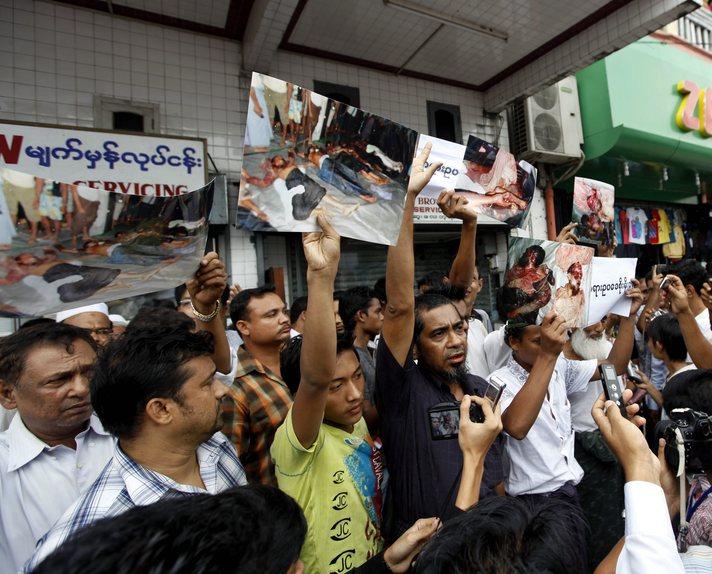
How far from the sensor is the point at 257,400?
1.85m

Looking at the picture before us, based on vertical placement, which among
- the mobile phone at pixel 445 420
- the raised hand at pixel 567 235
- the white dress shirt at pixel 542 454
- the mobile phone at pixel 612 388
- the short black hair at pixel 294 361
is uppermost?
the raised hand at pixel 567 235

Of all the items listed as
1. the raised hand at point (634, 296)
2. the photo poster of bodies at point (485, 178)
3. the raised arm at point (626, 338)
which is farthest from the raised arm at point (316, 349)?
the raised hand at point (634, 296)

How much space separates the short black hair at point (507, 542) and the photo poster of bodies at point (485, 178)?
5.42 feet

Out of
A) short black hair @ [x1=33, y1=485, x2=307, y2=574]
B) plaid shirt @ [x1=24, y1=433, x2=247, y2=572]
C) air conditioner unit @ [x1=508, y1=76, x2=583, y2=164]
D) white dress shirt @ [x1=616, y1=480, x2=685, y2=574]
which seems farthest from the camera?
air conditioner unit @ [x1=508, y1=76, x2=583, y2=164]

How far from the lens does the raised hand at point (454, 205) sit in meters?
2.15

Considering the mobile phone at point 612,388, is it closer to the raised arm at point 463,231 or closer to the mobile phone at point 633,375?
the raised arm at point 463,231

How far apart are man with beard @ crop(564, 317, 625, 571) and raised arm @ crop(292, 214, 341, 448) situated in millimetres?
1683

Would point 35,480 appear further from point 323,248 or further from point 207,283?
point 323,248

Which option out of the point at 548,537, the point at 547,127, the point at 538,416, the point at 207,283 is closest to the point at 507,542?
the point at 548,537

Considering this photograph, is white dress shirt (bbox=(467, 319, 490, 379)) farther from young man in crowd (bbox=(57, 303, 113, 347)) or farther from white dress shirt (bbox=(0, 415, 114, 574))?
young man in crowd (bbox=(57, 303, 113, 347))

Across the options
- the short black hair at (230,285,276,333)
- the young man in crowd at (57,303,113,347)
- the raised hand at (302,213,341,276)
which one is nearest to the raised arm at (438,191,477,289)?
the raised hand at (302,213,341,276)

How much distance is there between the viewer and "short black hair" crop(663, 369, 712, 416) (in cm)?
155

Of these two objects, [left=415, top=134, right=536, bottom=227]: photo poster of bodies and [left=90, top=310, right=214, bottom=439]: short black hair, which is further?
[left=415, top=134, right=536, bottom=227]: photo poster of bodies

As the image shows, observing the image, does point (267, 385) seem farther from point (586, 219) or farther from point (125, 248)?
point (586, 219)
